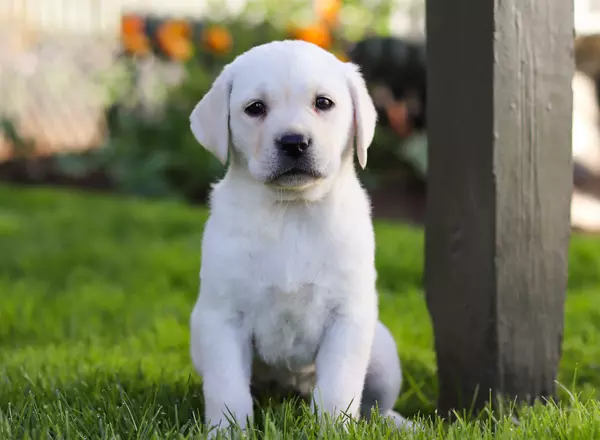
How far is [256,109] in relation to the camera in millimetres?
2578

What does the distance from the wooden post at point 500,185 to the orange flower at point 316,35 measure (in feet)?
16.6

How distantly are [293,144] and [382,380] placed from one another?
92cm

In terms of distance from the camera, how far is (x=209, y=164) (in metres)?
8.60

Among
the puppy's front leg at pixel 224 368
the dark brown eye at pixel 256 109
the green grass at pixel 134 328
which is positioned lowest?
the green grass at pixel 134 328

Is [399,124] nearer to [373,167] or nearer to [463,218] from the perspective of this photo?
[373,167]

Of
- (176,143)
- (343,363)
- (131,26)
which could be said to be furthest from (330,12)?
(343,363)

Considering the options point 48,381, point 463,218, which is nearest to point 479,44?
point 463,218

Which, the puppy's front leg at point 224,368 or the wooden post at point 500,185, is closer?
the puppy's front leg at point 224,368

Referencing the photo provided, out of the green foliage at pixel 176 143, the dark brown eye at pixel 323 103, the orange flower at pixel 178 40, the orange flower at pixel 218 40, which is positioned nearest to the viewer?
the dark brown eye at pixel 323 103

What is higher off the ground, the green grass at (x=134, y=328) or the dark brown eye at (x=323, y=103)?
the dark brown eye at (x=323, y=103)

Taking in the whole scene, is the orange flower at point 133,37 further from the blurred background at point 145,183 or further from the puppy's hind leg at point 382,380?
the puppy's hind leg at point 382,380

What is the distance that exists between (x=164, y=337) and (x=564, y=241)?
2.00 m

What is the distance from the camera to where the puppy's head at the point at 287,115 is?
2477 millimetres

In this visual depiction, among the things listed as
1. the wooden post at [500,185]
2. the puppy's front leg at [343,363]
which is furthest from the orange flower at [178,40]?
the puppy's front leg at [343,363]
